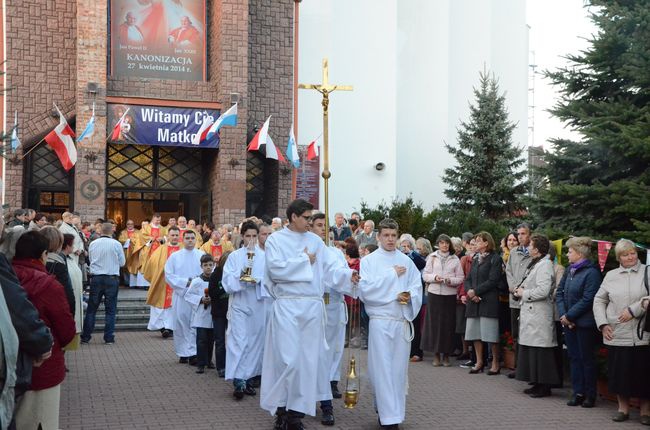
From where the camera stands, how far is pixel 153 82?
77.4ft

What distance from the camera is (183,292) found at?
11.9 meters

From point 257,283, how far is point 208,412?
172 cm

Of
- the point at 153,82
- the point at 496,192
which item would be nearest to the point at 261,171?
the point at 153,82

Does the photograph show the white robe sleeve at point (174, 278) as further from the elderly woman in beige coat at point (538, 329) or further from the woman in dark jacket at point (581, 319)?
the woman in dark jacket at point (581, 319)

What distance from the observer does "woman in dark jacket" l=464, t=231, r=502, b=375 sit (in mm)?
11375

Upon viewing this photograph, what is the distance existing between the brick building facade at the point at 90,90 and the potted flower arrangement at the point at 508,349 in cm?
1269

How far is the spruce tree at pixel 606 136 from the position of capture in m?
11.1

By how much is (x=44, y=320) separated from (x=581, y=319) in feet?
20.0

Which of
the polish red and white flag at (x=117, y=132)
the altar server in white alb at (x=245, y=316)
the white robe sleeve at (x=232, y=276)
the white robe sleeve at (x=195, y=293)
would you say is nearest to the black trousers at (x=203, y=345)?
the white robe sleeve at (x=195, y=293)

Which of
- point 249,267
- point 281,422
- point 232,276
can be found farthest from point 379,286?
point 232,276

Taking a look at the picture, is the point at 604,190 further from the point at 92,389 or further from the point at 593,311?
the point at 92,389

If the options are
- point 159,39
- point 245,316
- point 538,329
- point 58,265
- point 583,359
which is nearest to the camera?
point 58,265

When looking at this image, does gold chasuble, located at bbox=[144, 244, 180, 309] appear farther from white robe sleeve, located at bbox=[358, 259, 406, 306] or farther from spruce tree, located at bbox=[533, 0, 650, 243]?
white robe sleeve, located at bbox=[358, 259, 406, 306]

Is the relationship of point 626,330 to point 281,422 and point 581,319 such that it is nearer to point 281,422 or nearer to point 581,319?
point 581,319
